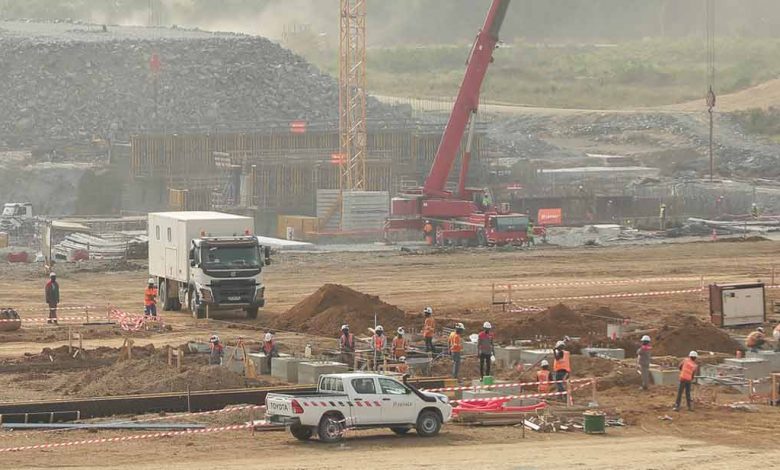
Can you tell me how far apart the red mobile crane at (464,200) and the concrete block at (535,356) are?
108ft

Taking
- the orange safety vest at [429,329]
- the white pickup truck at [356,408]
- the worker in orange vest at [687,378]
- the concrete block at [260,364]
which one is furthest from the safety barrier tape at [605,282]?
the white pickup truck at [356,408]

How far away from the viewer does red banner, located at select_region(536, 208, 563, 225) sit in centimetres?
8007

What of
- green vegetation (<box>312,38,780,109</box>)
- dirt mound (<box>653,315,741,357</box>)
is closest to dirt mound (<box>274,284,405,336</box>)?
dirt mound (<box>653,315,741,357</box>)

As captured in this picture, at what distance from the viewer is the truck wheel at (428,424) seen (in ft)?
89.4

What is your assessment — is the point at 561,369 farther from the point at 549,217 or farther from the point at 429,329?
the point at 549,217

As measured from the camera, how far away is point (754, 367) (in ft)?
110

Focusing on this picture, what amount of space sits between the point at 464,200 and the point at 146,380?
41.8 metres

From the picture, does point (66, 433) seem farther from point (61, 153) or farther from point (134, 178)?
point (61, 153)

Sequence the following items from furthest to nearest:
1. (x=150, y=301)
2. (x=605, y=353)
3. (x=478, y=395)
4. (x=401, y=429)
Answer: (x=150, y=301)
(x=605, y=353)
(x=478, y=395)
(x=401, y=429)

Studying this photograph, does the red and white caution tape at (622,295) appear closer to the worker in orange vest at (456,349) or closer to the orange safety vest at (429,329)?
the orange safety vest at (429,329)

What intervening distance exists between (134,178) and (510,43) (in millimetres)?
45927

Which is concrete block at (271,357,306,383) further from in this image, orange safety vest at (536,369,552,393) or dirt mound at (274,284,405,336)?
dirt mound at (274,284,405,336)

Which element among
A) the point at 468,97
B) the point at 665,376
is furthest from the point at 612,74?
the point at 665,376

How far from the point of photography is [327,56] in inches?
5084
